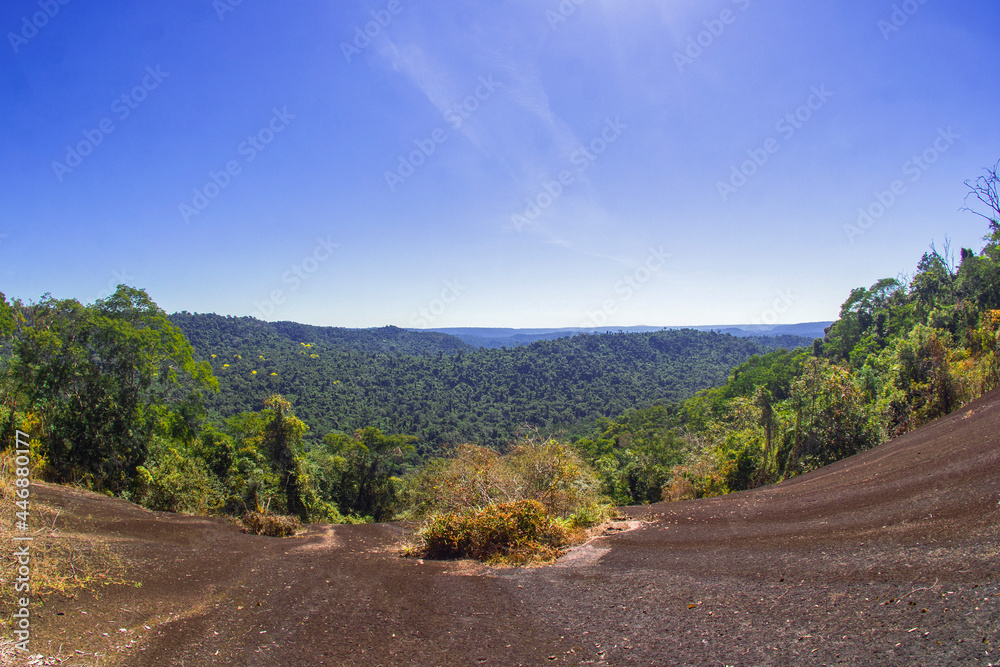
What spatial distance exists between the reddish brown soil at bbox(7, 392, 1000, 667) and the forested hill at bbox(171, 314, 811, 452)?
193 ft

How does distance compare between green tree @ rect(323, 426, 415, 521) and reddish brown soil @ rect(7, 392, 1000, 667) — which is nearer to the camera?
reddish brown soil @ rect(7, 392, 1000, 667)

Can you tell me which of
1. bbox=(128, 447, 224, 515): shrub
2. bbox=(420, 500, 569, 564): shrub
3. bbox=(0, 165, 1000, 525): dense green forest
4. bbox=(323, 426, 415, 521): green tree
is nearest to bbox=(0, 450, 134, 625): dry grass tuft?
bbox=(420, 500, 569, 564): shrub

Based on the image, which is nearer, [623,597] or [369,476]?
[623,597]

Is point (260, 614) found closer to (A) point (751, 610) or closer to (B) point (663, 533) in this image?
(A) point (751, 610)

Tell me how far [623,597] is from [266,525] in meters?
8.14

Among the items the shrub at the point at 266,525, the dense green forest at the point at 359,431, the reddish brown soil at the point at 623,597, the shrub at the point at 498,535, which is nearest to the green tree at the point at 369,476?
the dense green forest at the point at 359,431

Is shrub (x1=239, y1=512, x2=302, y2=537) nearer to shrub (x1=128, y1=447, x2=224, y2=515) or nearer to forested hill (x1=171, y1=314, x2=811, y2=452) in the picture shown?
shrub (x1=128, y1=447, x2=224, y2=515)

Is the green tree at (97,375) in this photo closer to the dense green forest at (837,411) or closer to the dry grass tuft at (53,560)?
the dry grass tuft at (53,560)

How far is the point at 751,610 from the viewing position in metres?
4.57

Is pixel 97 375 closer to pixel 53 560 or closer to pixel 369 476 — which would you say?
pixel 53 560

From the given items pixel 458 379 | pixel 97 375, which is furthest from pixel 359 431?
pixel 458 379

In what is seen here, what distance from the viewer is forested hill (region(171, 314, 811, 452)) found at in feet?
273

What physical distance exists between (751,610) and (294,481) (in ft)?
86.1

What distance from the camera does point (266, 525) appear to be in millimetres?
10250
